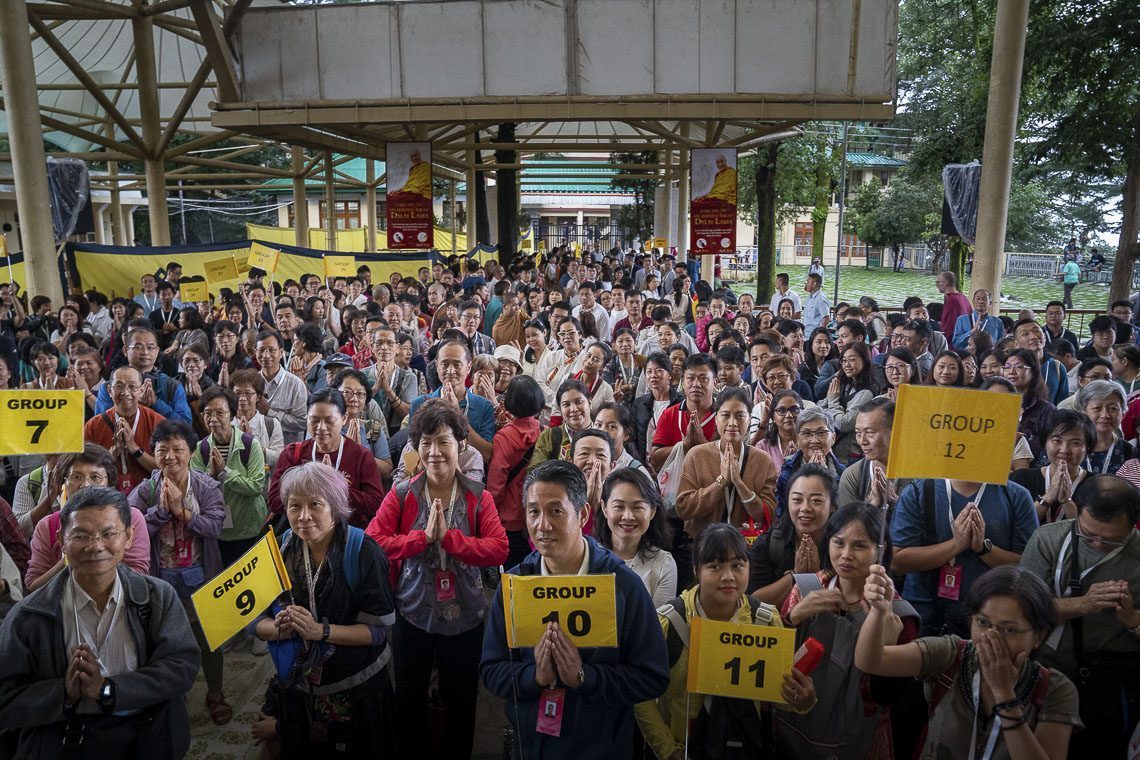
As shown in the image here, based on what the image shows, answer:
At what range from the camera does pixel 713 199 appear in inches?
568

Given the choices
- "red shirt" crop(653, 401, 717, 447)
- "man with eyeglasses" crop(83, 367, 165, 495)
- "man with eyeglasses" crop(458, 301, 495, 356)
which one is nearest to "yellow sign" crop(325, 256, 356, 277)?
"man with eyeglasses" crop(458, 301, 495, 356)

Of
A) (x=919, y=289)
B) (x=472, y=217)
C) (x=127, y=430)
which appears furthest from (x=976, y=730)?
(x=919, y=289)

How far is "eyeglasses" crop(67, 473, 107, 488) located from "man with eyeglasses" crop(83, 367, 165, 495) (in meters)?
1.04

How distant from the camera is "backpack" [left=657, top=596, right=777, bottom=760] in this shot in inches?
121

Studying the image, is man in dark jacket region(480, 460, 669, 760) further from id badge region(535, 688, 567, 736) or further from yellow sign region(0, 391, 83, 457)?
yellow sign region(0, 391, 83, 457)

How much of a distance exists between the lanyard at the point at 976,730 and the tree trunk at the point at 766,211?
62.4ft

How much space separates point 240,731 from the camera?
4602mm

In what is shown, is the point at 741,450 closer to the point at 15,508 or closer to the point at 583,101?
the point at 15,508

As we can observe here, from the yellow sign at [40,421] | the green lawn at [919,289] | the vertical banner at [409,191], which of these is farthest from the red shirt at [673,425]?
the green lawn at [919,289]

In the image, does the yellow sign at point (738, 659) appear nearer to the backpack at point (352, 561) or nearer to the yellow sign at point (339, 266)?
the backpack at point (352, 561)

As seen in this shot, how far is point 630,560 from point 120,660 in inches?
80.4

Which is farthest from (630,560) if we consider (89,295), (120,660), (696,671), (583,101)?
(89,295)

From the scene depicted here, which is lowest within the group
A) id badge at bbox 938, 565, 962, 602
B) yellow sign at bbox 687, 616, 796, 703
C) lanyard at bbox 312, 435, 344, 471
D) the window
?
id badge at bbox 938, 565, 962, 602

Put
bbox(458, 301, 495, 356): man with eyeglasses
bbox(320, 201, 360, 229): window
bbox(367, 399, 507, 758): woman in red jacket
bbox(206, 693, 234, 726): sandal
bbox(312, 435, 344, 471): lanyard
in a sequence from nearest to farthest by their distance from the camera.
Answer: bbox(367, 399, 507, 758): woman in red jacket → bbox(206, 693, 234, 726): sandal → bbox(312, 435, 344, 471): lanyard → bbox(458, 301, 495, 356): man with eyeglasses → bbox(320, 201, 360, 229): window
